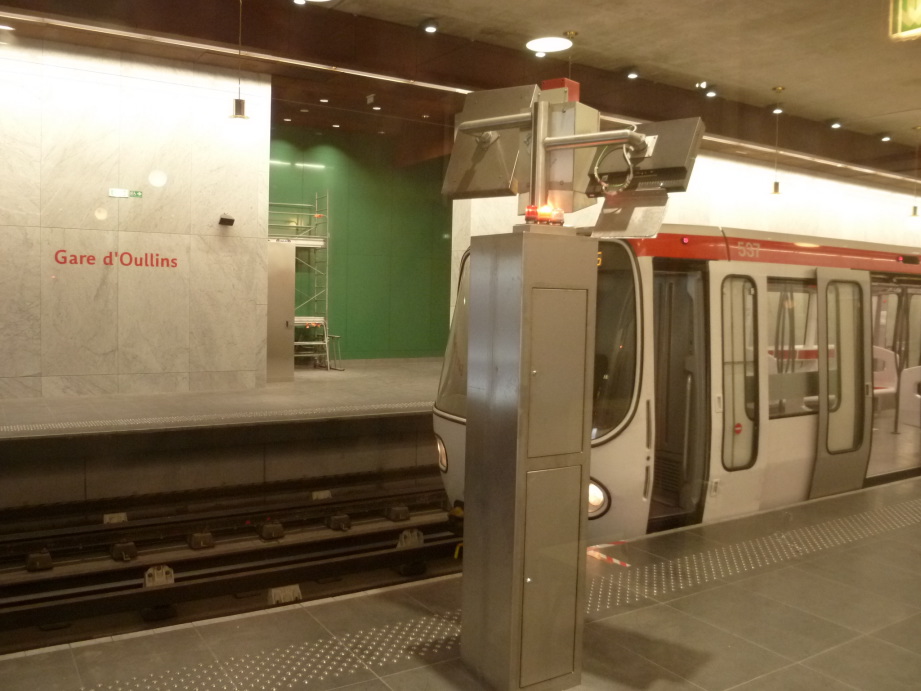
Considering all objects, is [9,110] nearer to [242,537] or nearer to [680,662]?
[242,537]

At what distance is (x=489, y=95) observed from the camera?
11.8ft

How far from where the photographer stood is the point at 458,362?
5535mm

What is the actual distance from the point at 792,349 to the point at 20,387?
30.2 ft

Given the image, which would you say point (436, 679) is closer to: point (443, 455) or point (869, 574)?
point (443, 455)

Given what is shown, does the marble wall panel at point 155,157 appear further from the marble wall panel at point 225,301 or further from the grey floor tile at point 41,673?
the grey floor tile at point 41,673

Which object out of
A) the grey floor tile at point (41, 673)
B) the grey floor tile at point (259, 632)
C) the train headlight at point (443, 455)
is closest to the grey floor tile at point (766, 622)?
the train headlight at point (443, 455)

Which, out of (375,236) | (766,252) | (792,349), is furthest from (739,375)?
(375,236)

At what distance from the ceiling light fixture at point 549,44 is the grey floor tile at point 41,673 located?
27.6 feet

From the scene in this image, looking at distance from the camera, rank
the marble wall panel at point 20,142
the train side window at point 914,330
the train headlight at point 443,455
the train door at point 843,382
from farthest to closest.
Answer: the marble wall panel at point 20,142 → the train side window at point 914,330 → the train door at point 843,382 → the train headlight at point 443,455

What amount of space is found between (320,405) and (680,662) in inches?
273

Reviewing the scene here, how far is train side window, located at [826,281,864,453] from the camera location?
21.7 ft

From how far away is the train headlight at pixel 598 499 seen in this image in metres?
5.00

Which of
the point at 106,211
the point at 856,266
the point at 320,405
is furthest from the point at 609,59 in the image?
the point at 106,211

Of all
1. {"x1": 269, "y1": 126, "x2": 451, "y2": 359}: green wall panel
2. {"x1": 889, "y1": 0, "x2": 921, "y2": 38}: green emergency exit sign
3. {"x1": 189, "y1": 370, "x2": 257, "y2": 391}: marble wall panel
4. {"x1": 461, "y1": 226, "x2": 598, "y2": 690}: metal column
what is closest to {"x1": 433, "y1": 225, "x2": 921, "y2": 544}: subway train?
{"x1": 461, "y1": 226, "x2": 598, "y2": 690}: metal column
